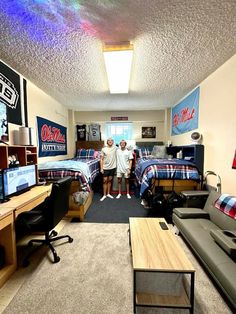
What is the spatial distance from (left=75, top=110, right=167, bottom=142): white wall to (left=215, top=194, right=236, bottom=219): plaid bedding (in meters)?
3.73

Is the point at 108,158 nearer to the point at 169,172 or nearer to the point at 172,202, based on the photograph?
the point at 169,172

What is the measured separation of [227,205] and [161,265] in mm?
1224

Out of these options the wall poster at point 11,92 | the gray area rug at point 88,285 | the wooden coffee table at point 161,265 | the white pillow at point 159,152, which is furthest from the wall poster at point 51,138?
the wooden coffee table at point 161,265

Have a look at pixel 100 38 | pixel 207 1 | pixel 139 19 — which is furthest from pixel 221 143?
pixel 100 38

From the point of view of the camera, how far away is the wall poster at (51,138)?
12.0ft

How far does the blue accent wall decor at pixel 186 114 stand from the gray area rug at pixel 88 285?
259cm

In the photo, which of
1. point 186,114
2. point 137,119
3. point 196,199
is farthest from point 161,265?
point 137,119

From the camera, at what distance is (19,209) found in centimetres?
178

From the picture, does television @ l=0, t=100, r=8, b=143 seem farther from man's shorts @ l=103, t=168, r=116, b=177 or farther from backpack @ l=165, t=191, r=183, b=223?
backpack @ l=165, t=191, r=183, b=223

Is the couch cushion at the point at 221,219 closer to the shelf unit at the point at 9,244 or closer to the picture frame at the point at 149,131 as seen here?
the shelf unit at the point at 9,244

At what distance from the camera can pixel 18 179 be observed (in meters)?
2.18

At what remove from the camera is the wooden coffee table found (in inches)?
47.6

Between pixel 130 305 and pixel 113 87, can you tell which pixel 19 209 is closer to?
pixel 130 305

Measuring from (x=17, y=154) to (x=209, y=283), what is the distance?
2.83 meters
